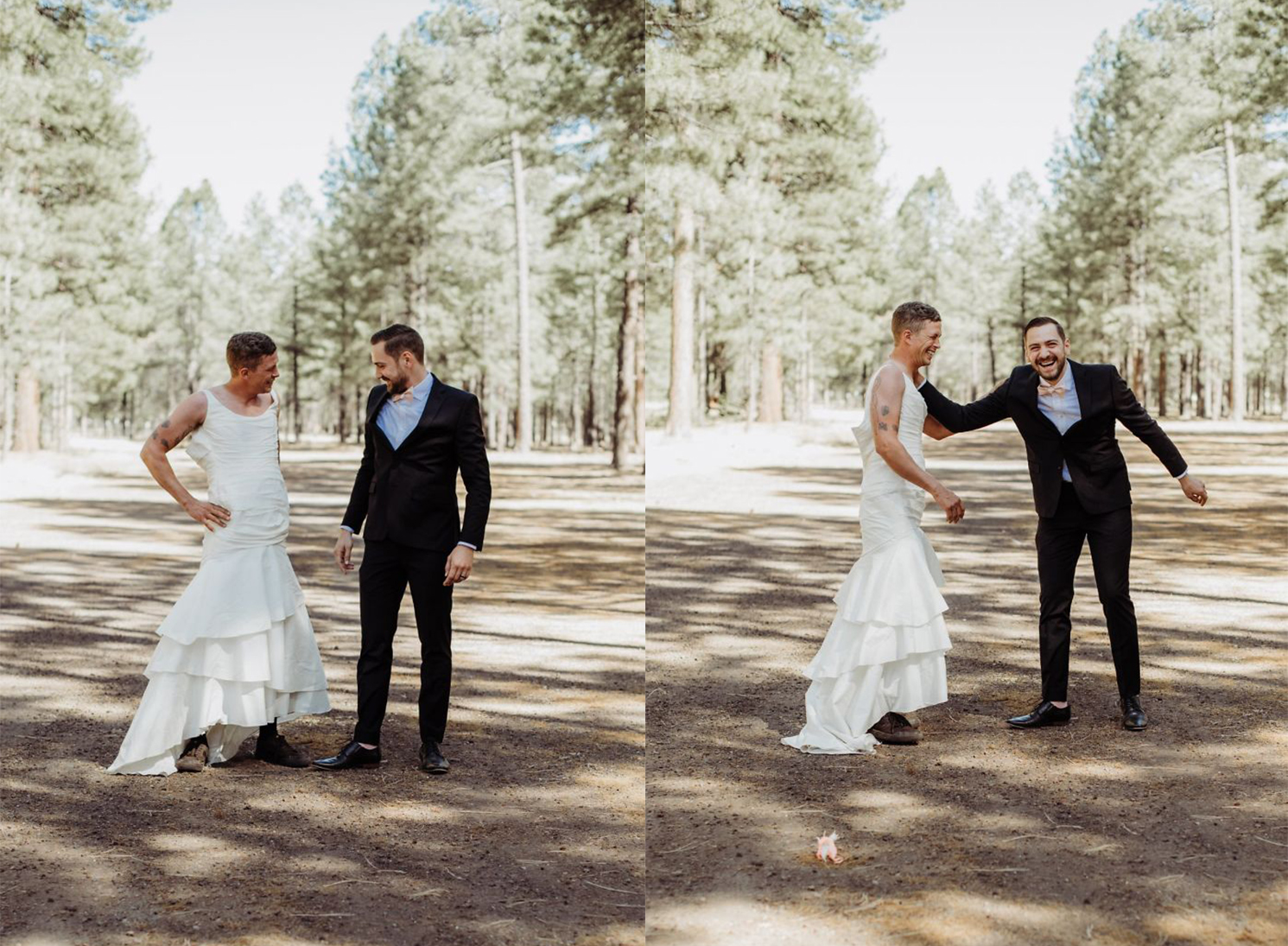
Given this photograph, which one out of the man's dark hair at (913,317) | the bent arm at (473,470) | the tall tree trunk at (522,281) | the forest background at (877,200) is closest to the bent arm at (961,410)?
the man's dark hair at (913,317)

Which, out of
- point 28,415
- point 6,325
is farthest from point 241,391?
point 28,415

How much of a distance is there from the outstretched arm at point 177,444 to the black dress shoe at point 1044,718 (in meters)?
3.54

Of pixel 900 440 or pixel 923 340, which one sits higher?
pixel 923 340

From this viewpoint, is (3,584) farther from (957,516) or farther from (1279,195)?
(1279,195)

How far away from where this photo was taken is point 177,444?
18.1 feet

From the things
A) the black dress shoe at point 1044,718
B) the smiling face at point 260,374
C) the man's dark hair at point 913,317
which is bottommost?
the black dress shoe at point 1044,718

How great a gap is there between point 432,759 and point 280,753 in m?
0.69

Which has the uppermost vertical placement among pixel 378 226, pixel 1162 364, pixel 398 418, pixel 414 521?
pixel 378 226

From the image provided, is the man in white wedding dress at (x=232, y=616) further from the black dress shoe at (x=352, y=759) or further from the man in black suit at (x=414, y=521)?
the man in black suit at (x=414, y=521)

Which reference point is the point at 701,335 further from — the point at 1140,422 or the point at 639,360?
the point at 1140,422

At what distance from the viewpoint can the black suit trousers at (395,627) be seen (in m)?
5.51

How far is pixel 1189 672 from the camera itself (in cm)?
703

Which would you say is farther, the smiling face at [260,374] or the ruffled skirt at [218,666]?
the smiling face at [260,374]

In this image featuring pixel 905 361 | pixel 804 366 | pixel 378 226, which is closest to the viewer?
pixel 905 361
